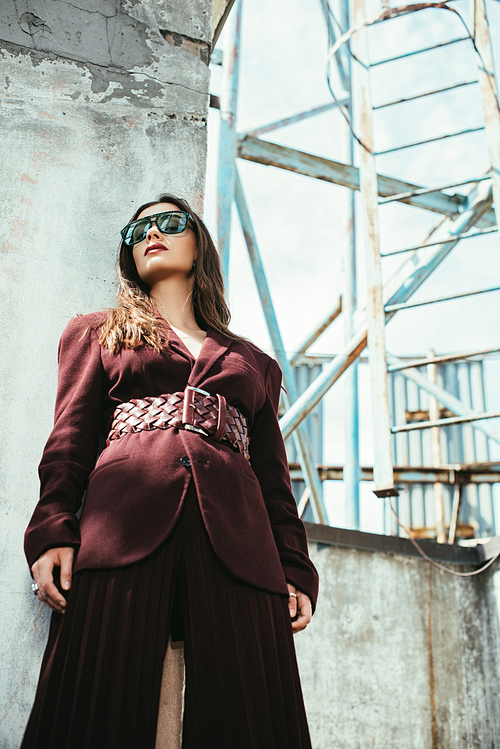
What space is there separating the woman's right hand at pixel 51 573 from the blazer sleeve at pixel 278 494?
0.61m

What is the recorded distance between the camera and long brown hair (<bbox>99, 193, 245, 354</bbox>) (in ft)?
6.50

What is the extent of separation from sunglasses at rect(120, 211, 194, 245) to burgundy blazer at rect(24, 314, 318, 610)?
1.11 ft

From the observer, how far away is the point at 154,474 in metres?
1.70

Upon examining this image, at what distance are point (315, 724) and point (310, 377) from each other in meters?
6.55

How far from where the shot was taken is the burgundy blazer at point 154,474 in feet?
5.36

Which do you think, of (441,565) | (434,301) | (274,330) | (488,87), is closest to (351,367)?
(274,330)

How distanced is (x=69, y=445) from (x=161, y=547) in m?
0.38

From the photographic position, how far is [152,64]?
264cm

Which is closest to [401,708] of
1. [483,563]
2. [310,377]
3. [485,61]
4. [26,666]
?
[483,563]

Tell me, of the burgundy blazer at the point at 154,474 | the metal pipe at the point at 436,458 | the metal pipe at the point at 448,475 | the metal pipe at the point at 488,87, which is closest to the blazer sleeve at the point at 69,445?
the burgundy blazer at the point at 154,474

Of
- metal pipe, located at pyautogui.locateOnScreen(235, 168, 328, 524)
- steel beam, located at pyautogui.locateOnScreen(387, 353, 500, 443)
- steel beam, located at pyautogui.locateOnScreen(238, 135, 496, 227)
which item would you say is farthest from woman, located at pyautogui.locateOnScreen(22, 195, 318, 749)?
steel beam, located at pyautogui.locateOnScreen(238, 135, 496, 227)

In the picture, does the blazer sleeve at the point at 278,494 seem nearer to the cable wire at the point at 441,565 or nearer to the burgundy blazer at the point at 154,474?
the burgundy blazer at the point at 154,474

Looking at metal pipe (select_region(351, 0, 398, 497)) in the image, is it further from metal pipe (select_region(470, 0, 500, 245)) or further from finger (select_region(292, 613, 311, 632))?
finger (select_region(292, 613, 311, 632))

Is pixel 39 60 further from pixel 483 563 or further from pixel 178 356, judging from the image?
pixel 483 563
